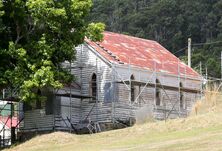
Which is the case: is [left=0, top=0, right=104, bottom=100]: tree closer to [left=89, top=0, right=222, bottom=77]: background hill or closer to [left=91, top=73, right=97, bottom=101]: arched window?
[left=91, top=73, right=97, bottom=101]: arched window

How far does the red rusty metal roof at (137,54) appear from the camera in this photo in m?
46.6

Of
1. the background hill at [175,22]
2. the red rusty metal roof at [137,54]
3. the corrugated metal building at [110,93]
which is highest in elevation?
the background hill at [175,22]

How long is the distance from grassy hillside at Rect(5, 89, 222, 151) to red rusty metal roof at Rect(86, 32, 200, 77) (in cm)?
913

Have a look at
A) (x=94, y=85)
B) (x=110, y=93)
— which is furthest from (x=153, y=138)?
(x=94, y=85)

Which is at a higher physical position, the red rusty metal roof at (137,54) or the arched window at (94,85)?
the red rusty metal roof at (137,54)

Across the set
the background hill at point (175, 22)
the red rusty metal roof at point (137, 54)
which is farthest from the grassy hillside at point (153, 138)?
the background hill at point (175, 22)

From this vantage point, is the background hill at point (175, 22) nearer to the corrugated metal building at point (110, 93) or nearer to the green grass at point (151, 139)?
the corrugated metal building at point (110, 93)

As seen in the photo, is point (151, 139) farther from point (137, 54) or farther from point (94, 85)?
point (137, 54)

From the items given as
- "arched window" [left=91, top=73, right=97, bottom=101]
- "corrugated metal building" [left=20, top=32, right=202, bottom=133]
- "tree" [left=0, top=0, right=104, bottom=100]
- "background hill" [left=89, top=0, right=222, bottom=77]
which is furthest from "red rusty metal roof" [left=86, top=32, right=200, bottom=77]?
"background hill" [left=89, top=0, right=222, bottom=77]

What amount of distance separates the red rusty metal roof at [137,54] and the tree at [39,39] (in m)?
6.23

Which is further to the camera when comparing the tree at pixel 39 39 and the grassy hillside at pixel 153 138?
the tree at pixel 39 39

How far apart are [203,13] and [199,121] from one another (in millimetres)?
71027

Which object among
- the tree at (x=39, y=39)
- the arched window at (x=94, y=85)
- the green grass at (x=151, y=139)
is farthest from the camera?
the arched window at (x=94, y=85)

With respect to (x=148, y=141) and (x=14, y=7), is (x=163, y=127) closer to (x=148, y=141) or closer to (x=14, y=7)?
(x=148, y=141)
